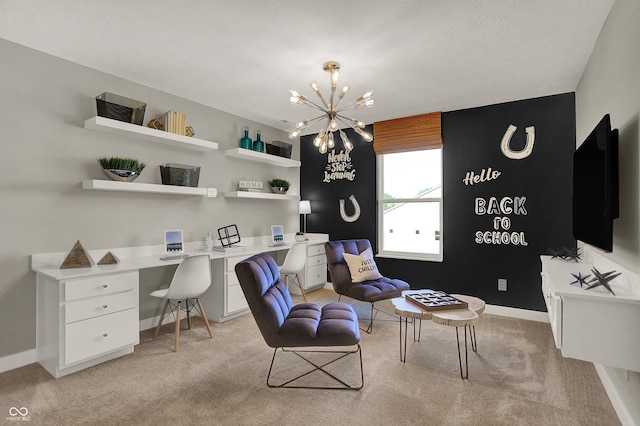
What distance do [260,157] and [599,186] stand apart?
3706 millimetres

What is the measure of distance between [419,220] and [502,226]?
106 centimetres

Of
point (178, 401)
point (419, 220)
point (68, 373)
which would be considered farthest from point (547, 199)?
point (68, 373)

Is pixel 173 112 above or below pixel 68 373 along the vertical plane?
above

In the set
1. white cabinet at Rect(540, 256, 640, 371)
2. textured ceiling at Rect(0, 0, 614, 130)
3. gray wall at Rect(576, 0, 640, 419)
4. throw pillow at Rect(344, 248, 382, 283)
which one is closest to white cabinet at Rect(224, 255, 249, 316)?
Result: throw pillow at Rect(344, 248, 382, 283)

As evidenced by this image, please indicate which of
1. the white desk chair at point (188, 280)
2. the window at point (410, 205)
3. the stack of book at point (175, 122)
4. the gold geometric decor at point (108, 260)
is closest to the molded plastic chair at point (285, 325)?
the white desk chair at point (188, 280)

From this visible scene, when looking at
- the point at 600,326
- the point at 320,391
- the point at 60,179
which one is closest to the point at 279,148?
the point at 60,179

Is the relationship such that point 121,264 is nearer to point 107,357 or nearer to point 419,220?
point 107,357

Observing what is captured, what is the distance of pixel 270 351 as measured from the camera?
3045 mm

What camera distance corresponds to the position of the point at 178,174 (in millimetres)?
3727

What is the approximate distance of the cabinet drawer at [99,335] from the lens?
2.54 meters

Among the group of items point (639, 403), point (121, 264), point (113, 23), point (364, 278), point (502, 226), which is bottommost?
point (639, 403)

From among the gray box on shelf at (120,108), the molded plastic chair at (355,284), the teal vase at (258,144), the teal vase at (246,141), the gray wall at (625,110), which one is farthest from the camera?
the teal vase at (258,144)

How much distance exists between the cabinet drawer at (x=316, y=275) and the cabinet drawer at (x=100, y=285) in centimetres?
260

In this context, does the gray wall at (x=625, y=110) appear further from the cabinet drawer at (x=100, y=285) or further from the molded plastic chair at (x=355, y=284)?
the cabinet drawer at (x=100, y=285)
